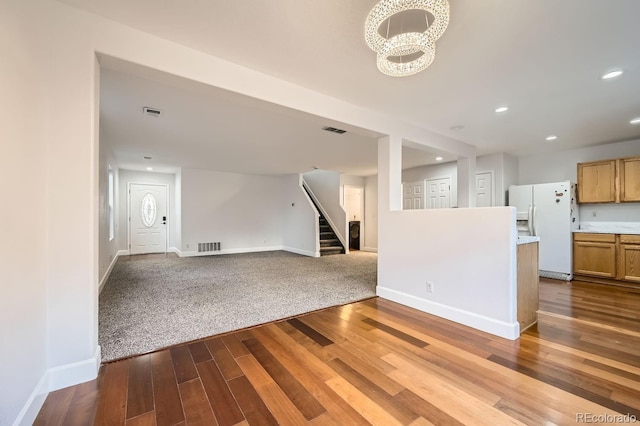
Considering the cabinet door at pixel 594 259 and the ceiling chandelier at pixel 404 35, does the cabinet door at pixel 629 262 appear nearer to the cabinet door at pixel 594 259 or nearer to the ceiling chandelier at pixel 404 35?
the cabinet door at pixel 594 259

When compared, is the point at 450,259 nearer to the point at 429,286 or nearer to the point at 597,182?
the point at 429,286

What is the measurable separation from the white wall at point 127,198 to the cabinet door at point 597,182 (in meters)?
9.33

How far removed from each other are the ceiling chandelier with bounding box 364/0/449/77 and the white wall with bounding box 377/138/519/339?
5.38 feet

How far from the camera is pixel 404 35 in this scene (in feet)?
5.41


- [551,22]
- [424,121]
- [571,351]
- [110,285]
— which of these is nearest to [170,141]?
[110,285]

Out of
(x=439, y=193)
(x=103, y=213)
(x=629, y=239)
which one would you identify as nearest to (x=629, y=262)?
(x=629, y=239)

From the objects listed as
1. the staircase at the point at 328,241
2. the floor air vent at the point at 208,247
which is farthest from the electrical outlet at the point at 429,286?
the floor air vent at the point at 208,247

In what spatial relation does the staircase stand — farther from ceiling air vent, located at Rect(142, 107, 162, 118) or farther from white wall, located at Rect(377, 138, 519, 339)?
ceiling air vent, located at Rect(142, 107, 162, 118)

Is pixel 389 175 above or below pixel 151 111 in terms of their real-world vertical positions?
below

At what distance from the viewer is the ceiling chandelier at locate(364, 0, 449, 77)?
1.46 meters

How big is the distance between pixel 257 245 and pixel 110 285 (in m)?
4.45

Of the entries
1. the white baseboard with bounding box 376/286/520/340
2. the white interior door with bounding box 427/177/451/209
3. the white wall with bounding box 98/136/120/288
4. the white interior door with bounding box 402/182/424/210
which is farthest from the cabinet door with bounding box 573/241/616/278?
the white wall with bounding box 98/136/120/288

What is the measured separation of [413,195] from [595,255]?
360cm

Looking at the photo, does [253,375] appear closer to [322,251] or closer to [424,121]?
[424,121]
